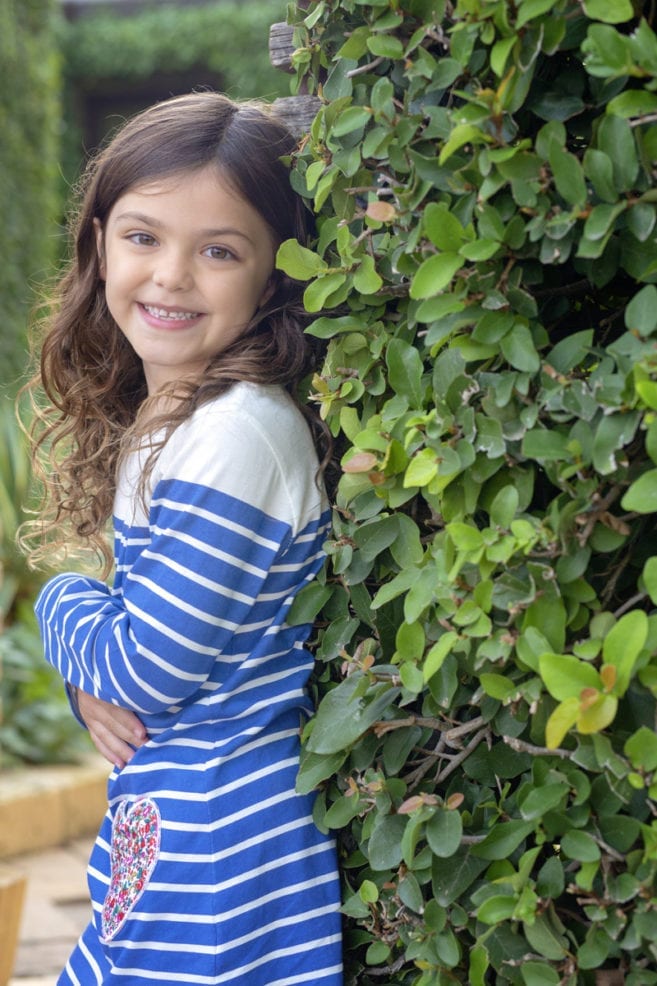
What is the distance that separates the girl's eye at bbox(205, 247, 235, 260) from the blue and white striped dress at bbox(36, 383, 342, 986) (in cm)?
23

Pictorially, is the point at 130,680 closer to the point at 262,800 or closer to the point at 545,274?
the point at 262,800

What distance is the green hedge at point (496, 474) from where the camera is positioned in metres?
1.14

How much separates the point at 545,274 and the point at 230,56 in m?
10.9

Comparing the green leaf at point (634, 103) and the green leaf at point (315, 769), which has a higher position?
the green leaf at point (634, 103)

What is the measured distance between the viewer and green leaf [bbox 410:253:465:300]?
1227mm

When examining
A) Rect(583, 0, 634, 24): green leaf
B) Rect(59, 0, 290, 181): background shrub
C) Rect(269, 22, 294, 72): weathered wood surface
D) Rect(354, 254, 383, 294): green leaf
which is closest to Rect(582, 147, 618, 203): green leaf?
Rect(583, 0, 634, 24): green leaf

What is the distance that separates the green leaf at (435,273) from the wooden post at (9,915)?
232 cm

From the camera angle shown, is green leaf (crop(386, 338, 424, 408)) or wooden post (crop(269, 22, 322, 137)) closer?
green leaf (crop(386, 338, 424, 408))

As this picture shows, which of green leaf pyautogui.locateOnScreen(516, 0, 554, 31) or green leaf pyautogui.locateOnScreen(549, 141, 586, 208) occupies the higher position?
green leaf pyautogui.locateOnScreen(516, 0, 554, 31)

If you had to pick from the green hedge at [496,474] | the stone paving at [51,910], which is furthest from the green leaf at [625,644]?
the stone paving at [51,910]

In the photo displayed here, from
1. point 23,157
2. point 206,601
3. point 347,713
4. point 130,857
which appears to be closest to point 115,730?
point 130,857

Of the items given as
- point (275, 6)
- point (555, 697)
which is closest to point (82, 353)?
point (555, 697)

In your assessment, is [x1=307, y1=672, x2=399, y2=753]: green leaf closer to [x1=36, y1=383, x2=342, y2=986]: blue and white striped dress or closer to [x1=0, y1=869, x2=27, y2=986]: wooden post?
[x1=36, y1=383, x2=342, y2=986]: blue and white striped dress

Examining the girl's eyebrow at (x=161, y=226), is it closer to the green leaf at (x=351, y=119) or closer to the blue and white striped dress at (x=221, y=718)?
the blue and white striped dress at (x=221, y=718)
